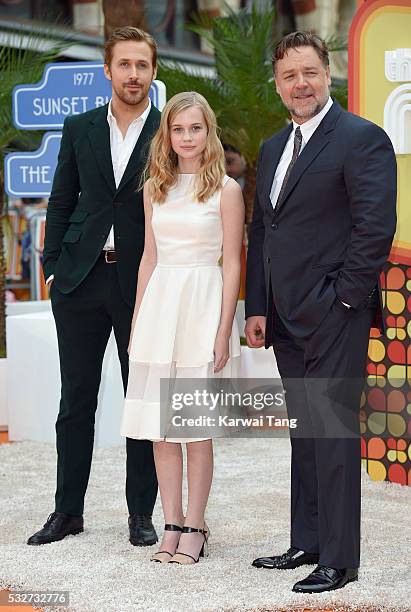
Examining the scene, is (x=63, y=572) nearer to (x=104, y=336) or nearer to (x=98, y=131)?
(x=104, y=336)

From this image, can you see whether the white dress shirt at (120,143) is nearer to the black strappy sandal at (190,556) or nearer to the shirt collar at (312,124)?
the shirt collar at (312,124)

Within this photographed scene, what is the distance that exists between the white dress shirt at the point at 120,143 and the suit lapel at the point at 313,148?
0.88m

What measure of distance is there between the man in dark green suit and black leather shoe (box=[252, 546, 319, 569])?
0.56 m

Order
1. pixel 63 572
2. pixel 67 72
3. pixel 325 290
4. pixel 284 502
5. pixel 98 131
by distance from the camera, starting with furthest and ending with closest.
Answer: pixel 67 72 < pixel 284 502 < pixel 98 131 < pixel 63 572 < pixel 325 290

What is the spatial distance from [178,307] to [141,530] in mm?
968

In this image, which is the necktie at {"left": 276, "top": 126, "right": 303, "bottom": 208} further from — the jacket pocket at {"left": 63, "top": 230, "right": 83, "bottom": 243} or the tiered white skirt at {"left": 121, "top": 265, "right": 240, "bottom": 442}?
the jacket pocket at {"left": 63, "top": 230, "right": 83, "bottom": 243}

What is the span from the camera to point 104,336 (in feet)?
14.4

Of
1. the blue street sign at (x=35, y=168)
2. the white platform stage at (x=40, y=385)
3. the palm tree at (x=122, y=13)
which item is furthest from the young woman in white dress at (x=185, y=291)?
the palm tree at (x=122, y=13)

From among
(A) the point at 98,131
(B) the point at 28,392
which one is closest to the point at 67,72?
(B) the point at 28,392

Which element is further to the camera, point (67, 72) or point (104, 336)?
point (67, 72)

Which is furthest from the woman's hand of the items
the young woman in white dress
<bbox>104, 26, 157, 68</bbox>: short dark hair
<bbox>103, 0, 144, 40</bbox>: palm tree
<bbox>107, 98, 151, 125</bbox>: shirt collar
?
<bbox>103, 0, 144, 40</bbox>: palm tree

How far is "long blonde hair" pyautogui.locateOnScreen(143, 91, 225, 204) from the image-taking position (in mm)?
3939

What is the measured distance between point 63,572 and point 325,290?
55.0 inches

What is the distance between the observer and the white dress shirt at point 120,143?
13.9 ft
